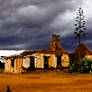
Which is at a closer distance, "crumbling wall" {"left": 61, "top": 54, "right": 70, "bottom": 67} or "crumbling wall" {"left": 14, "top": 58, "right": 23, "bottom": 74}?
"crumbling wall" {"left": 14, "top": 58, "right": 23, "bottom": 74}

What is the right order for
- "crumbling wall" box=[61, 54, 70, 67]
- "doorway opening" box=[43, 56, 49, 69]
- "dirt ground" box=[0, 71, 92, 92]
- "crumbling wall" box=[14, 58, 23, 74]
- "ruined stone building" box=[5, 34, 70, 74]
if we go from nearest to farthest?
"dirt ground" box=[0, 71, 92, 92]
"crumbling wall" box=[14, 58, 23, 74]
"ruined stone building" box=[5, 34, 70, 74]
"doorway opening" box=[43, 56, 49, 69]
"crumbling wall" box=[61, 54, 70, 67]

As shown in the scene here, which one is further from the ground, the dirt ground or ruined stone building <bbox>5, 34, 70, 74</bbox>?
ruined stone building <bbox>5, 34, 70, 74</bbox>

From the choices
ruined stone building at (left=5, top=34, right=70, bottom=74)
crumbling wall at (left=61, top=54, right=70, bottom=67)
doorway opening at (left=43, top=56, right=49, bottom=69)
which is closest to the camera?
ruined stone building at (left=5, top=34, right=70, bottom=74)

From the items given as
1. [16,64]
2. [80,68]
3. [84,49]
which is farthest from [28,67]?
[84,49]

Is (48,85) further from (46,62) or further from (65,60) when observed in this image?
(65,60)

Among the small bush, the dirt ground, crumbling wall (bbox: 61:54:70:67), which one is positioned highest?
crumbling wall (bbox: 61:54:70:67)

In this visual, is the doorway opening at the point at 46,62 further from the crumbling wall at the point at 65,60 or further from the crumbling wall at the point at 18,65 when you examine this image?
the crumbling wall at the point at 18,65

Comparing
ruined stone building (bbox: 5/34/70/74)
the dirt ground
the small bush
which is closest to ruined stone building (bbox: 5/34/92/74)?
ruined stone building (bbox: 5/34/70/74)

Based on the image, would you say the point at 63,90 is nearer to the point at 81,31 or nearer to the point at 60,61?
the point at 81,31

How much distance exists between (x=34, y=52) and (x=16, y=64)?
3.72 metres

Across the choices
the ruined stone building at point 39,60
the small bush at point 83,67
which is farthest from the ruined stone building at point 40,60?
the small bush at point 83,67

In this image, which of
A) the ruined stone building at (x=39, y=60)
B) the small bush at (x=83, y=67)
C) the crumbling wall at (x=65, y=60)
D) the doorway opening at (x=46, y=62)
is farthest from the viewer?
the crumbling wall at (x=65, y=60)

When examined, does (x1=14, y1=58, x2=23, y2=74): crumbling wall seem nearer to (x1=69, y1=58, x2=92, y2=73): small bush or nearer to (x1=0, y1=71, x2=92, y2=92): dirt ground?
(x1=69, y1=58, x2=92, y2=73): small bush

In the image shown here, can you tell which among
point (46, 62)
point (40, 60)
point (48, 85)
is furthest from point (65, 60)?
point (48, 85)
